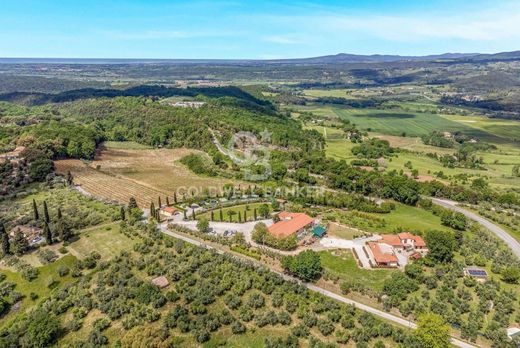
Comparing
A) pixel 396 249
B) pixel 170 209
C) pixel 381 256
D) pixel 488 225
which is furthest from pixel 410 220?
pixel 170 209

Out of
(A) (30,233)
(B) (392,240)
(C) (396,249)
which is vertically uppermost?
(B) (392,240)

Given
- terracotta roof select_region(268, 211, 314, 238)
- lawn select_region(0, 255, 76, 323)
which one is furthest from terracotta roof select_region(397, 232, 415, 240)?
lawn select_region(0, 255, 76, 323)

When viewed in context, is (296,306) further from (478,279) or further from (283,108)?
(283,108)

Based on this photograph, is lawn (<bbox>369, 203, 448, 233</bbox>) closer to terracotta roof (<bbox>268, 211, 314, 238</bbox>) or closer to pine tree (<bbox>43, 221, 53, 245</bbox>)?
terracotta roof (<bbox>268, 211, 314, 238</bbox>)

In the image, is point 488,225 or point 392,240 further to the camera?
point 488,225

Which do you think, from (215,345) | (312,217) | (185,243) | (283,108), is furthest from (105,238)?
(283,108)

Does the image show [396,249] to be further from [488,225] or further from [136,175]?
[136,175]

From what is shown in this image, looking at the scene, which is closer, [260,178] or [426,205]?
[426,205]
